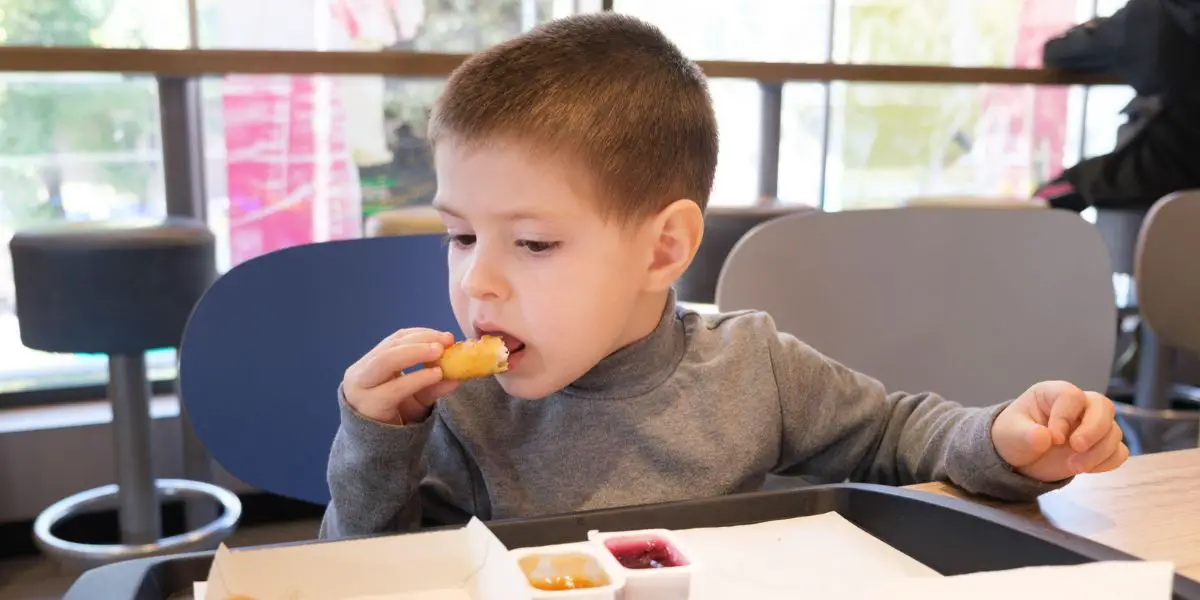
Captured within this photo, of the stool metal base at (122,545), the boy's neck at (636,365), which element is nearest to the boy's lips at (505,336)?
the boy's neck at (636,365)

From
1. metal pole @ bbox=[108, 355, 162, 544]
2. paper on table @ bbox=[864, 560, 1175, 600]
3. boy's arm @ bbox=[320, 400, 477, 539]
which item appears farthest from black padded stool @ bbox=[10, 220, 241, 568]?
paper on table @ bbox=[864, 560, 1175, 600]

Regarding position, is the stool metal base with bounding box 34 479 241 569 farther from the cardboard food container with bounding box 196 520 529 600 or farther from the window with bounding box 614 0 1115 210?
the window with bounding box 614 0 1115 210

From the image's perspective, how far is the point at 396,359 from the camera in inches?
32.7

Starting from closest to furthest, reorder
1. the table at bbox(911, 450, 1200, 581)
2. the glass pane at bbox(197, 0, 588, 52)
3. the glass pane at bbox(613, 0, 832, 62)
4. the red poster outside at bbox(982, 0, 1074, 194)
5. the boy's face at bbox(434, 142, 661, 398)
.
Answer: the table at bbox(911, 450, 1200, 581), the boy's face at bbox(434, 142, 661, 398), the glass pane at bbox(197, 0, 588, 52), the glass pane at bbox(613, 0, 832, 62), the red poster outside at bbox(982, 0, 1074, 194)

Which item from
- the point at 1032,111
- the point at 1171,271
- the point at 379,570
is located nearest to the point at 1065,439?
the point at 379,570

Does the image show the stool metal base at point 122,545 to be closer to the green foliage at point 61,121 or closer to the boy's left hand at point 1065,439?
the green foliage at point 61,121

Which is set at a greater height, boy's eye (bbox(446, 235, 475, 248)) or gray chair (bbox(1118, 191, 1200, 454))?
boy's eye (bbox(446, 235, 475, 248))

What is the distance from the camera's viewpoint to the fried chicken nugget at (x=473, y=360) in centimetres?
82

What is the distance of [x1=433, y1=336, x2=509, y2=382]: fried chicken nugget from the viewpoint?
2.68 feet

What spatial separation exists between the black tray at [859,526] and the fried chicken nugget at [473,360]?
0.15 metres

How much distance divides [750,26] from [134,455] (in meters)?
2.53

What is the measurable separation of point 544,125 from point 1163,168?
136 inches

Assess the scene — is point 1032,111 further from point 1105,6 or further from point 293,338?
point 293,338

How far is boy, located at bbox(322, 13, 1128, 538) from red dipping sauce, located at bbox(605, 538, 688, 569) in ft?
0.84
